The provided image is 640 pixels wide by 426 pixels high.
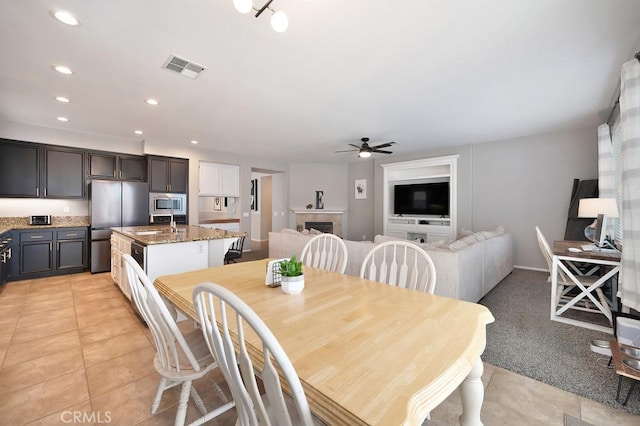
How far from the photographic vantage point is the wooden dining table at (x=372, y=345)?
0.65m

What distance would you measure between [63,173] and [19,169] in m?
0.51

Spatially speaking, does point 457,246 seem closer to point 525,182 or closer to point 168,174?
point 525,182

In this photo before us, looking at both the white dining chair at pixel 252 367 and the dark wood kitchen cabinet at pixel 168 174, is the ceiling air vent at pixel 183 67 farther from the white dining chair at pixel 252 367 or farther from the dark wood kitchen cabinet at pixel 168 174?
the dark wood kitchen cabinet at pixel 168 174

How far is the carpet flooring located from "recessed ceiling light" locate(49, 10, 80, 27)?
4.05 metres

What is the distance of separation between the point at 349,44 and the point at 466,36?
3.05 feet

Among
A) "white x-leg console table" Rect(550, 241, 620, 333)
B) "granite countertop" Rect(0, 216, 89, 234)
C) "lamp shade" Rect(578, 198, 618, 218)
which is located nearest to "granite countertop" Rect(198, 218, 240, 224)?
"granite countertop" Rect(0, 216, 89, 234)

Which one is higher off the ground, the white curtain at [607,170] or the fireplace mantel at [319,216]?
the white curtain at [607,170]

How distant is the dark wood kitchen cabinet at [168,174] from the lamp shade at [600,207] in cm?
668

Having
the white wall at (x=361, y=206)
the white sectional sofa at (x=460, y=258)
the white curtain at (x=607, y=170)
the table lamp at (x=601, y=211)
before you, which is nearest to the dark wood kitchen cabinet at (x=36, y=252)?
the white sectional sofa at (x=460, y=258)

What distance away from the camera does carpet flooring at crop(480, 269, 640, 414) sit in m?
1.82

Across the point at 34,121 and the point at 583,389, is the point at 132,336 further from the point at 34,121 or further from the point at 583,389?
the point at 34,121

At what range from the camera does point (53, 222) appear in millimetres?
4734

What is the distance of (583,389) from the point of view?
70.4 inches

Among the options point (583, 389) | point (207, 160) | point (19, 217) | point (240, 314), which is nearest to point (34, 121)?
point (19, 217)
